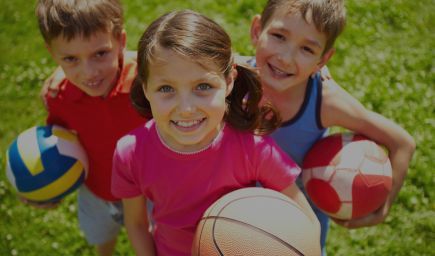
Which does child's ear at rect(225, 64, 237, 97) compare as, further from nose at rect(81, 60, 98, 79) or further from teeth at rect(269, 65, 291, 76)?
nose at rect(81, 60, 98, 79)

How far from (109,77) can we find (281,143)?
1146 millimetres

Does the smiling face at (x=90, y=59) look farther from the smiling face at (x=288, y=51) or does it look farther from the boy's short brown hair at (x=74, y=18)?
the smiling face at (x=288, y=51)

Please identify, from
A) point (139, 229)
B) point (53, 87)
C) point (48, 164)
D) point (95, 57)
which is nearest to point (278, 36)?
point (95, 57)

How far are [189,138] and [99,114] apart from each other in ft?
3.25

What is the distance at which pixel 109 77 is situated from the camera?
2.96 meters

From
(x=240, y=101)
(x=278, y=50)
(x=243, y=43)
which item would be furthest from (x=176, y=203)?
(x=243, y=43)

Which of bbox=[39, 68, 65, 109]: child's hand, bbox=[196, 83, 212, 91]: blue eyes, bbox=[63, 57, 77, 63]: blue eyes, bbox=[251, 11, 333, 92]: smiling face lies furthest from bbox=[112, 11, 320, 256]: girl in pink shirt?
bbox=[39, 68, 65, 109]: child's hand

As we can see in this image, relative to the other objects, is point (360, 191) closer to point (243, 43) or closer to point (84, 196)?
point (84, 196)

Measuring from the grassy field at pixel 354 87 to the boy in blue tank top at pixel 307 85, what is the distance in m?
1.32

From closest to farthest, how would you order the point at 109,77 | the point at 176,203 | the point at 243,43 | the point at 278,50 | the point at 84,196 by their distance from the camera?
the point at 176,203 < the point at 278,50 < the point at 109,77 < the point at 84,196 < the point at 243,43

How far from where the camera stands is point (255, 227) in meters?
2.15

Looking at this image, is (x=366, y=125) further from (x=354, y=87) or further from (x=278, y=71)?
(x=354, y=87)

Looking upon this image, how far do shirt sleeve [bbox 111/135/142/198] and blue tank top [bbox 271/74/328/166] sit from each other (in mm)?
933

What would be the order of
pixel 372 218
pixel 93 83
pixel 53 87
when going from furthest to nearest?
pixel 53 87 → pixel 372 218 → pixel 93 83
